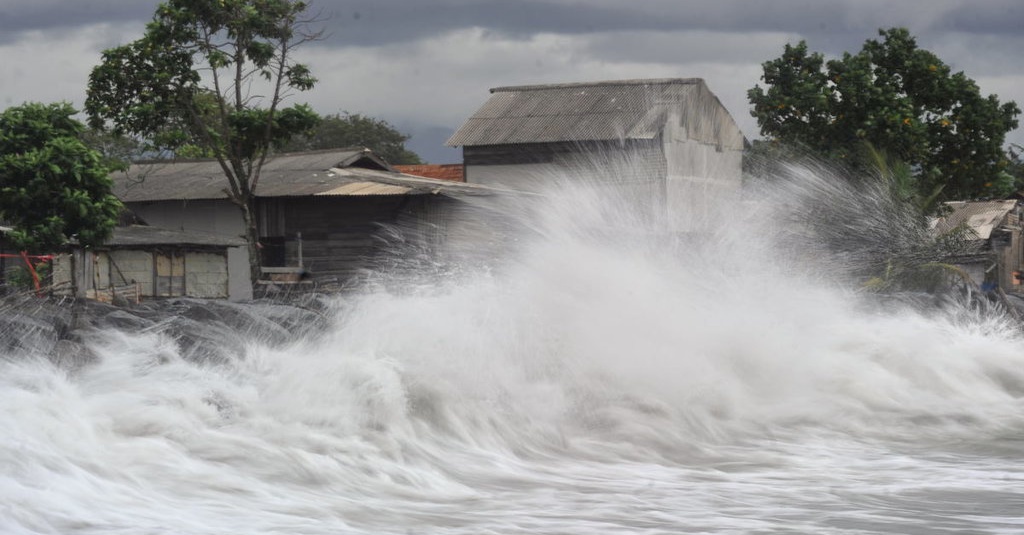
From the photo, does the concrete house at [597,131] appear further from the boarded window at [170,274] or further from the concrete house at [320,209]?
the boarded window at [170,274]

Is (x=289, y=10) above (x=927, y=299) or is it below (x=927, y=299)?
above

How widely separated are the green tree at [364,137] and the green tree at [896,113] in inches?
1592

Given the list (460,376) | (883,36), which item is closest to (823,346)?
(460,376)

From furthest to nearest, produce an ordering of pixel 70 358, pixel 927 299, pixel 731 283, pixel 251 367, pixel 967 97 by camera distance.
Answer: pixel 967 97 → pixel 927 299 → pixel 731 283 → pixel 251 367 → pixel 70 358

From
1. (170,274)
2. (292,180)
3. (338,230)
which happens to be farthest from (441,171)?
(170,274)

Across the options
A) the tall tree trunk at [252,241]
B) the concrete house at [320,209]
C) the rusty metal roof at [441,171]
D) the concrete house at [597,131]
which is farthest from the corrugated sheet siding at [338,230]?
the rusty metal roof at [441,171]

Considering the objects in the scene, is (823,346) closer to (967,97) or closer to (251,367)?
(251,367)

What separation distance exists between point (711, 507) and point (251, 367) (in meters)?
3.70

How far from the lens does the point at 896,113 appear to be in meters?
37.3

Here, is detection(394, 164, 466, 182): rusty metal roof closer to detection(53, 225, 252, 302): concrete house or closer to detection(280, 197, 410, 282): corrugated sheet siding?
detection(280, 197, 410, 282): corrugated sheet siding

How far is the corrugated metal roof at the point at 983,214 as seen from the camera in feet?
169

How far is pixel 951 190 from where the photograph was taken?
40406mm

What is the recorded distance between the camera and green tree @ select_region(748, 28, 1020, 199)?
37.2m

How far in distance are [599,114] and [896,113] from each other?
358 inches
